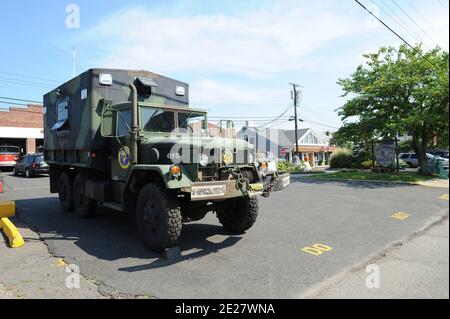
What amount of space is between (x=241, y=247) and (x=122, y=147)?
2.89 metres

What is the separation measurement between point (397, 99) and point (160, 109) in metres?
15.5

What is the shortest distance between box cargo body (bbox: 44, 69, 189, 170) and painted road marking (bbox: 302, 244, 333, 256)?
4213 millimetres

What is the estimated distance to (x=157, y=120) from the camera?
22.1 ft

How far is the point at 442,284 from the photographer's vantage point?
1.49 meters

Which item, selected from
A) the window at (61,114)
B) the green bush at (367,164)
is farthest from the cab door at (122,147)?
the green bush at (367,164)

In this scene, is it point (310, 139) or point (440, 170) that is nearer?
point (440, 170)

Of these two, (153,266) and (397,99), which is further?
(397,99)

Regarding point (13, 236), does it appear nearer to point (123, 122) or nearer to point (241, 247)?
point (123, 122)

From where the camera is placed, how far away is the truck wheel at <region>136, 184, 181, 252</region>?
538 centimetres

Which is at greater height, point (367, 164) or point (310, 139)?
point (310, 139)

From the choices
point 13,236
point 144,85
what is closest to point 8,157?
point 13,236
